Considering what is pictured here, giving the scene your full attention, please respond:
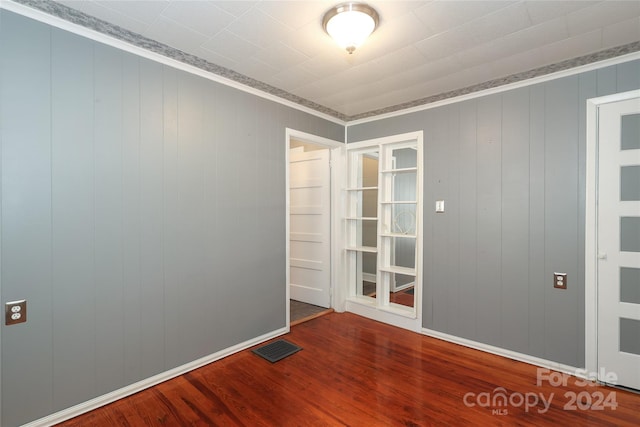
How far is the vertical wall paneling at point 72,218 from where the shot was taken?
193cm

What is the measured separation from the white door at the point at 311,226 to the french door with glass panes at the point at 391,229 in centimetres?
30

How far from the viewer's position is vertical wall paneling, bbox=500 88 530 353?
9.07 ft

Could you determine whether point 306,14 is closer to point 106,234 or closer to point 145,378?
point 106,234

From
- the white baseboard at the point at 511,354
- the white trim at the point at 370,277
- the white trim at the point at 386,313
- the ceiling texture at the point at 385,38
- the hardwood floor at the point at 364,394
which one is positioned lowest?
the hardwood floor at the point at 364,394

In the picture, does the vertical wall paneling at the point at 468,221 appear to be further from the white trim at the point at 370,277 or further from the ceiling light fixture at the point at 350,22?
the white trim at the point at 370,277

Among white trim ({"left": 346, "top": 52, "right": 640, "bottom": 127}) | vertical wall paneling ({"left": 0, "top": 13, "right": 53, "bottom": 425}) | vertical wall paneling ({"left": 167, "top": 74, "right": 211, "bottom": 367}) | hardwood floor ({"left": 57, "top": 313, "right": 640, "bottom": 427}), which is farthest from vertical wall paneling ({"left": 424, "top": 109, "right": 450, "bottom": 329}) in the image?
vertical wall paneling ({"left": 0, "top": 13, "right": 53, "bottom": 425})

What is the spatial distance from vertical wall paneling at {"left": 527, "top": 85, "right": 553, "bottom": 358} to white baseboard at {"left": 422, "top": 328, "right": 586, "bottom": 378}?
61mm

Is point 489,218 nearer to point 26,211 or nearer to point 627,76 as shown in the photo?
point 627,76

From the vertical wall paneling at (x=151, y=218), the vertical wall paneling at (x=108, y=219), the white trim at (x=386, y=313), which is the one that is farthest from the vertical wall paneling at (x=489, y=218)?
the vertical wall paneling at (x=108, y=219)

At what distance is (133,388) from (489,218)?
3382 mm

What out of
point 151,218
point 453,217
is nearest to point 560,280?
point 453,217

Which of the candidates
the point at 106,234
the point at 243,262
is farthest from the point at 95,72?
the point at 243,262

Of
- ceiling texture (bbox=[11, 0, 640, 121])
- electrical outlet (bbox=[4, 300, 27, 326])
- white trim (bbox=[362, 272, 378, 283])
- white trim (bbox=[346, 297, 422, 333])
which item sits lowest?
white trim (bbox=[346, 297, 422, 333])

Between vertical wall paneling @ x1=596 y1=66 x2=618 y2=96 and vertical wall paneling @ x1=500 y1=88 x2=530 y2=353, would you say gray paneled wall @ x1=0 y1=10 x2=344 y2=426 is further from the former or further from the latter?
vertical wall paneling @ x1=596 y1=66 x2=618 y2=96
